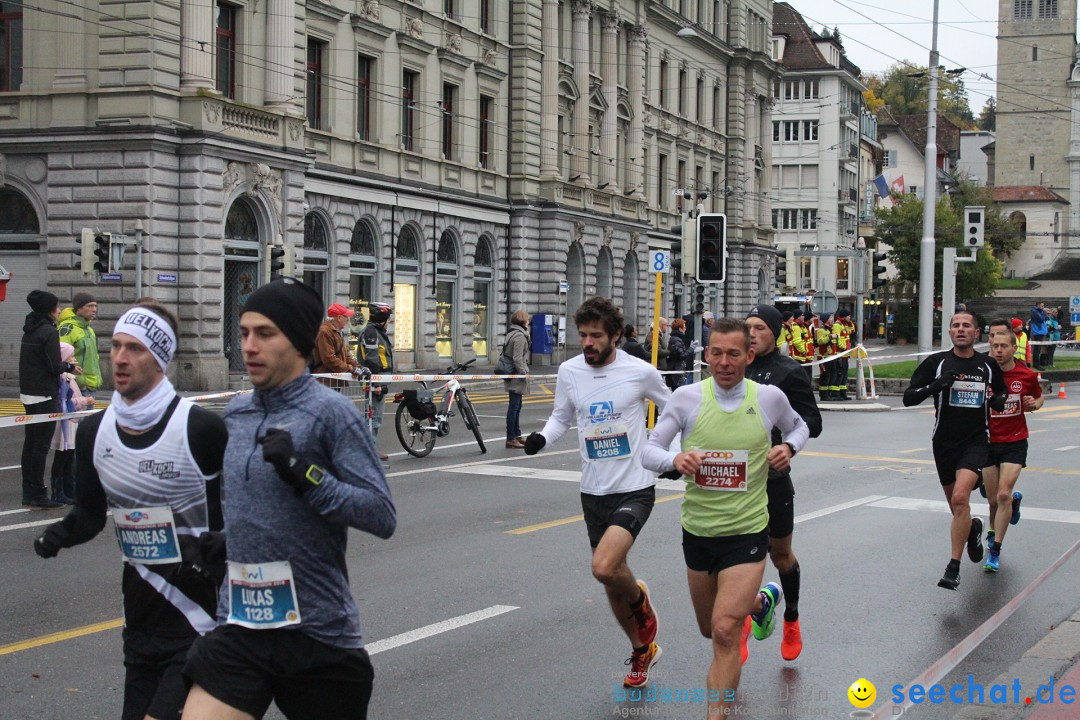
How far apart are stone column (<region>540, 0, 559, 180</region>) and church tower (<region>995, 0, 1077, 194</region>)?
72.5 metres

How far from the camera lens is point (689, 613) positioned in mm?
8320

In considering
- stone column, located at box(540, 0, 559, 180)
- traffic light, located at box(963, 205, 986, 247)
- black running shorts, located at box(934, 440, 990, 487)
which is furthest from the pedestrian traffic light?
black running shorts, located at box(934, 440, 990, 487)

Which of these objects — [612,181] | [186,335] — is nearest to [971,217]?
[186,335]

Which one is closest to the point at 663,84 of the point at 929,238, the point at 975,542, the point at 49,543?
the point at 929,238

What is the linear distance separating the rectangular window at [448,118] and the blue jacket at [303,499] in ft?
128

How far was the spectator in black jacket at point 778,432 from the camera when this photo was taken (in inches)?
277

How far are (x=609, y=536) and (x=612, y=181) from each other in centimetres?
4740

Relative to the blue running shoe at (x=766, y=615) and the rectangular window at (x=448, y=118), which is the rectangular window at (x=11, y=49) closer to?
the rectangular window at (x=448, y=118)

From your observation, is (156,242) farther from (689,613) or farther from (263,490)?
(263,490)

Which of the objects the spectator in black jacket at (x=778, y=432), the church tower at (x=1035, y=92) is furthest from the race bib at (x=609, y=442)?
the church tower at (x=1035, y=92)

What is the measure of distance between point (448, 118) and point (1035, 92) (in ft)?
274

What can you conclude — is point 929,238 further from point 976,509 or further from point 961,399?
point 961,399

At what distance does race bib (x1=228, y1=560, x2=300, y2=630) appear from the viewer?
3820mm

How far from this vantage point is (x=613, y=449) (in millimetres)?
6797
